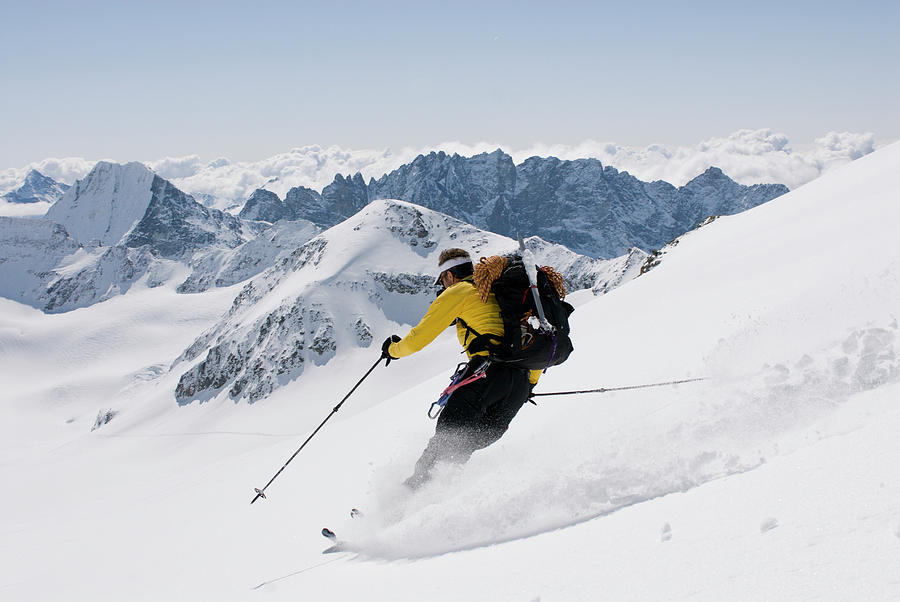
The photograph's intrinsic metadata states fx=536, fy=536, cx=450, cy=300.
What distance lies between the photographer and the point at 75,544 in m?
11.4

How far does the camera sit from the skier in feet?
18.0

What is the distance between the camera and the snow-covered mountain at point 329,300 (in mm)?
84562

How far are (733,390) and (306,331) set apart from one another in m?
85.3

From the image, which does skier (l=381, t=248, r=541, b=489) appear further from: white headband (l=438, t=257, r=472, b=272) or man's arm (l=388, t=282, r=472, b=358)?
white headband (l=438, t=257, r=472, b=272)

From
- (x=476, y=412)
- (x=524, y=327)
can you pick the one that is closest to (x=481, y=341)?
(x=524, y=327)

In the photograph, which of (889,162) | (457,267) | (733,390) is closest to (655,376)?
(733,390)

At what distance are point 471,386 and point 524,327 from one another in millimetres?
819

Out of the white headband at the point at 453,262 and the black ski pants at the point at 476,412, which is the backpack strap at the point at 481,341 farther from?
the white headband at the point at 453,262

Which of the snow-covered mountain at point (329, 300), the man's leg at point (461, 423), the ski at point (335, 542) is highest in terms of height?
the man's leg at point (461, 423)

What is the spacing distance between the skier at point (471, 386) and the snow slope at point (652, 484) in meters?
0.38

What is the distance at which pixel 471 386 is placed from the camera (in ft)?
18.2

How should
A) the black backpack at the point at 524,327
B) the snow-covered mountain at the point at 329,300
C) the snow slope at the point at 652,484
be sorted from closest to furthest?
Result: the snow slope at the point at 652,484
the black backpack at the point at 524,327
the snow-covered mountain at the point at 329,300

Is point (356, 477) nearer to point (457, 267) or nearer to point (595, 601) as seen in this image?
point (457, 267)

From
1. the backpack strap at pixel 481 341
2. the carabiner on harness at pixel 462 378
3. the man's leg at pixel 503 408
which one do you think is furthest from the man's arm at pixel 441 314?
the man's leg at pixel 503 408
